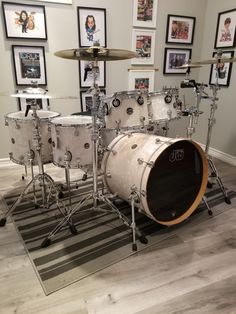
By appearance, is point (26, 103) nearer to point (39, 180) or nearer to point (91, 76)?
point (91, 76)

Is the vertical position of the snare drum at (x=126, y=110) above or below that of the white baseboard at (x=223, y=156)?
above

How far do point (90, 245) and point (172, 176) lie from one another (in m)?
0.83

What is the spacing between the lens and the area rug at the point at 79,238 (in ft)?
5.73

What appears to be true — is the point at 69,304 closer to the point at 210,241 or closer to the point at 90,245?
the point at 90,245

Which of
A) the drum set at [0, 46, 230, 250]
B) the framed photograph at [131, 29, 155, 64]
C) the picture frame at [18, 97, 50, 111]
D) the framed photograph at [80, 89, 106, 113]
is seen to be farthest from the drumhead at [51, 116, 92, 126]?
the framed photograph at [131, 29, 155, 64]

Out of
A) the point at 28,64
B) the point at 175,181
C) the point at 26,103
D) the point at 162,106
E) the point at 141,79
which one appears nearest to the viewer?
the point at 175,181

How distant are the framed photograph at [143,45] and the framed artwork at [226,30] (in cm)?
91

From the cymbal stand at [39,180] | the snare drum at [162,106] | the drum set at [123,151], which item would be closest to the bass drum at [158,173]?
the drum set at [123,151]

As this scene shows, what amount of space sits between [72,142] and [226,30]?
8.89 ft

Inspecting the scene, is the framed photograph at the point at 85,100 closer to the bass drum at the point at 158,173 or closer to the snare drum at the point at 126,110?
the snare drum at the point at 126,110

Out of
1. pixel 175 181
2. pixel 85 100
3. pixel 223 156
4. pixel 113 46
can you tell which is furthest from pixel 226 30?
pixel 175 181

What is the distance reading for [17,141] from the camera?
2.42 meters

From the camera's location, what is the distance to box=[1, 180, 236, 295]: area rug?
1745mm

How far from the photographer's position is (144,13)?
3.43 metres
